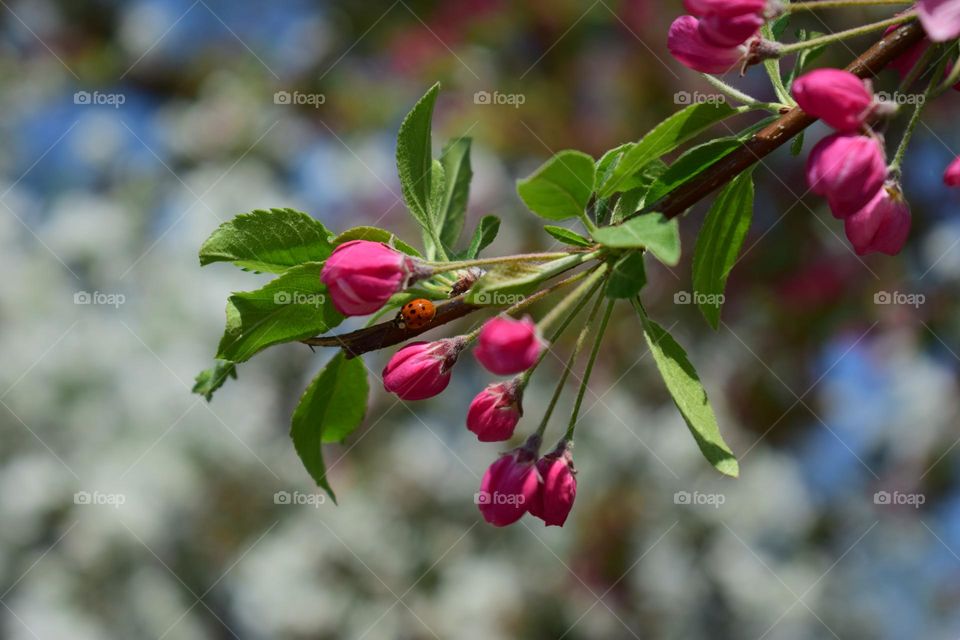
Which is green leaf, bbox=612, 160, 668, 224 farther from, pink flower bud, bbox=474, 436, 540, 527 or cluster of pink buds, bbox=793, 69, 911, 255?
pink flower bud, bbox=474, 436, 540, 527

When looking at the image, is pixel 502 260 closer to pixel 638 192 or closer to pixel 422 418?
pixel 638 192

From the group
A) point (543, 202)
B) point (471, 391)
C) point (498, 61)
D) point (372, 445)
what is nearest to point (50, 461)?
point (372, 445)

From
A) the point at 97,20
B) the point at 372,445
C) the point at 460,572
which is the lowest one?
the point at 460,572

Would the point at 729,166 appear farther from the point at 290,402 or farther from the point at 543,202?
the point at 290,402

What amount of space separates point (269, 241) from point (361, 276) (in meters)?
0.14

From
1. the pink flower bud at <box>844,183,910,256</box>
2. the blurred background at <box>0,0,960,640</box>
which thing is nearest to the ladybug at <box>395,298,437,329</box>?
the pink flower bud at <box>844,183,910,256</box>

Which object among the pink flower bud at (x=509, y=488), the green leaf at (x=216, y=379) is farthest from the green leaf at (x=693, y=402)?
the green leaf at (x=216, y=379)

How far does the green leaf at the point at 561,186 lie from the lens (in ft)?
2.28

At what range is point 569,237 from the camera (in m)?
0.78

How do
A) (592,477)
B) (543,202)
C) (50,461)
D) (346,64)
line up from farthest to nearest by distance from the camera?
(346,64), (592,477), (50,461), (543,202)

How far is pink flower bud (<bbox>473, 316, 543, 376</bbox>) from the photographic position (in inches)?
25.9

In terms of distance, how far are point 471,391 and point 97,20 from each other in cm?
250

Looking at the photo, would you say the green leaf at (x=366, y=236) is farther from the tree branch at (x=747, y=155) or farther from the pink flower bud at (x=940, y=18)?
the pink flower bud at (x=940, y=18)

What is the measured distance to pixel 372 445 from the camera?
12.5 feet
